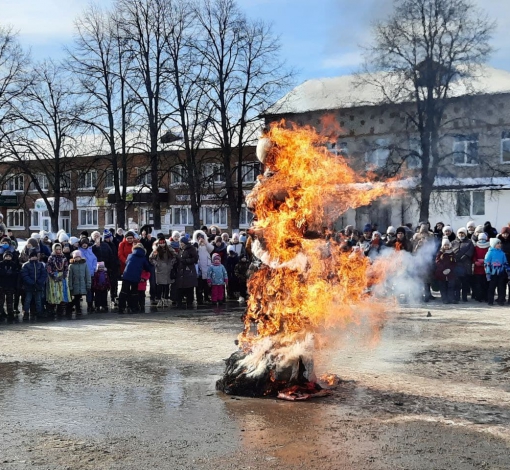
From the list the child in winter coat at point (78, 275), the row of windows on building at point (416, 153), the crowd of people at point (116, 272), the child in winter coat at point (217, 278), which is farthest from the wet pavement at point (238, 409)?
the row of windows on building at point (416, 153)

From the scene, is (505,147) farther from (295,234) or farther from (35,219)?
(35,219)

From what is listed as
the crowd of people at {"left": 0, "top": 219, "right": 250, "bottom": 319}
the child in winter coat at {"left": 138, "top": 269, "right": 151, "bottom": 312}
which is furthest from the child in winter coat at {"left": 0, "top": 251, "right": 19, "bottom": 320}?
the child in winter coat at {"left": 138, "top": 269, "right": 151, "bottom": 312}

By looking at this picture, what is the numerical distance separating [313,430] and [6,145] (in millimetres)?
33486

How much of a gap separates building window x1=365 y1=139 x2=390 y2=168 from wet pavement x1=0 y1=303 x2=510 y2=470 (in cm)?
2204

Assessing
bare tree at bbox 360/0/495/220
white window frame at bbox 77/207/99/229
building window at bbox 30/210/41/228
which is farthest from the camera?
building window at bbox 30/210/41/228

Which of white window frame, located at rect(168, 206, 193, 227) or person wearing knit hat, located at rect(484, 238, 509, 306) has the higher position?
white window frame, located at rect(168, 206, 193, 227)

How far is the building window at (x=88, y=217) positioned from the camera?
6019cm

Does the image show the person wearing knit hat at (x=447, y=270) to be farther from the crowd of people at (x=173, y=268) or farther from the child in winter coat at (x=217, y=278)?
the child in winter coat at (x=217, y=278)

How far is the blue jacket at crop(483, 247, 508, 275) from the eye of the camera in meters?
16.3

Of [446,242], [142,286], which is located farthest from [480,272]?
[142,286]

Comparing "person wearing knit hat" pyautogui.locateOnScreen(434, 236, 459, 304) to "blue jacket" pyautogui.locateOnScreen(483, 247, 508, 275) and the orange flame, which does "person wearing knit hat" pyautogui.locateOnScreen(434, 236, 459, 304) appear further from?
the orange flame

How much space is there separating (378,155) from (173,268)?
19.4 m

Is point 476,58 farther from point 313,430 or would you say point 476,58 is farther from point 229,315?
point 313,430

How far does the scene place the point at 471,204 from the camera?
3872 centimetres
